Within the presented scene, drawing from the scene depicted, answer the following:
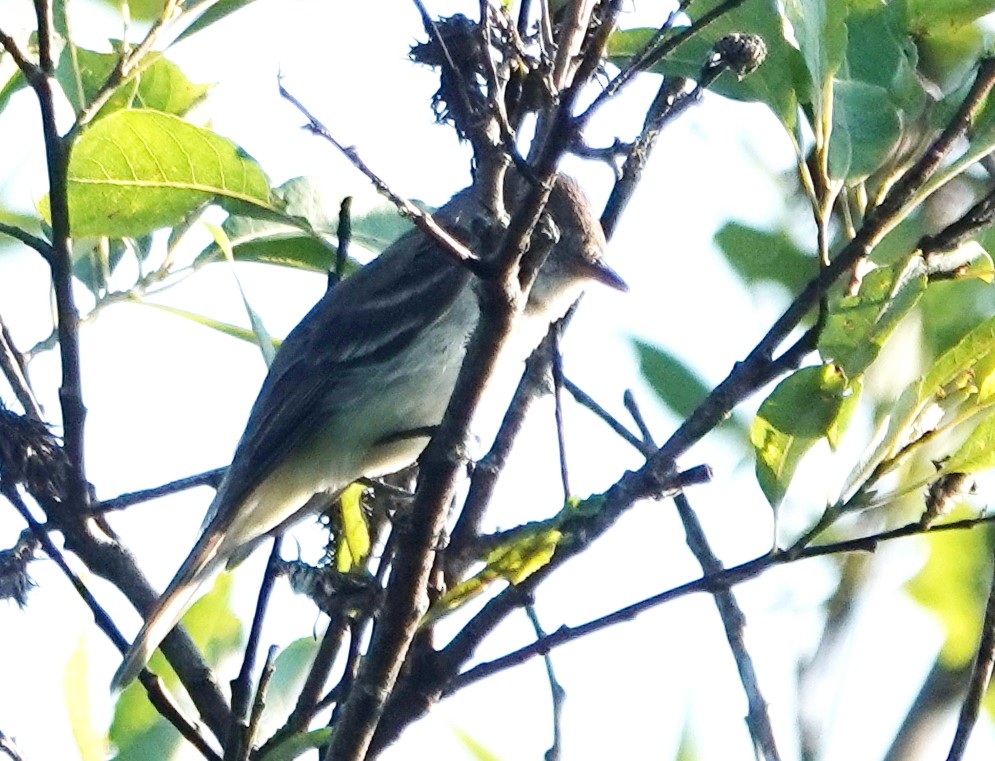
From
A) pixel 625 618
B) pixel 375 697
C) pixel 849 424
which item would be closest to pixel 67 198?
pixel 375 697

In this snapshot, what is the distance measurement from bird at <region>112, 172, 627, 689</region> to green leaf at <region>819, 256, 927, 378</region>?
1.82m

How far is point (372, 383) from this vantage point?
4.40 m

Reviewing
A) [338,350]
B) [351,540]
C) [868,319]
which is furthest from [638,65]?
[338,350]

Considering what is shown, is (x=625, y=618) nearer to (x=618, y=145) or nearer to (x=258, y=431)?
(x=618, y=145)

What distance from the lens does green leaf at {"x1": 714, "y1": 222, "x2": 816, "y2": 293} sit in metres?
2.65

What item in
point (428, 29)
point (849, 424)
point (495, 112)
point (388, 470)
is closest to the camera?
point (495, 112)

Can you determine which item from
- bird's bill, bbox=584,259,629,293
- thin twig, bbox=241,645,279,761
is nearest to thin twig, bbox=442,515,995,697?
thin twig, bbox=241,645,279,761

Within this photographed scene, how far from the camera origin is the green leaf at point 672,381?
8.80 ft

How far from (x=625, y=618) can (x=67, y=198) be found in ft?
3.92

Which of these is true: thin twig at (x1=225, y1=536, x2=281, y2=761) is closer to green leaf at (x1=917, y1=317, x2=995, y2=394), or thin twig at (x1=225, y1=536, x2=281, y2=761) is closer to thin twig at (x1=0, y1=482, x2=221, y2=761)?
thin twig at (x1=0, y1=482, x2=221, y2=761)

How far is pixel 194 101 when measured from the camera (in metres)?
3.31

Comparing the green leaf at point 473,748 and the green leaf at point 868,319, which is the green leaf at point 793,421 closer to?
the green leaf at point 868,319

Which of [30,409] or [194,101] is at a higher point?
[194,101]

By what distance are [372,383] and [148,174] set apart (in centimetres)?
170
